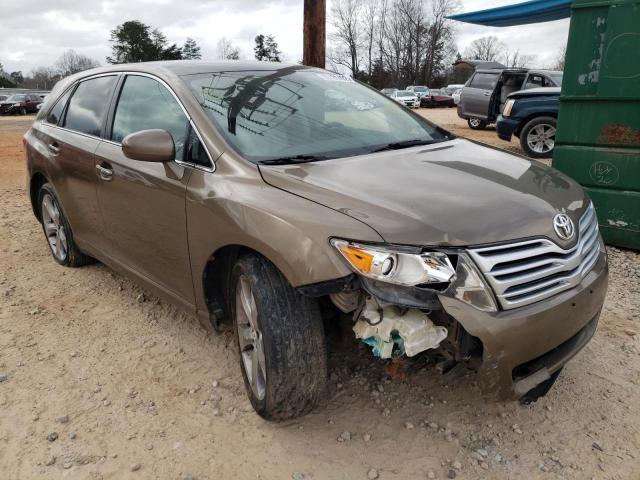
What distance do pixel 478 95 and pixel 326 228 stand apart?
1369 cm

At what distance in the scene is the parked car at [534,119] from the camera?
9.33 m

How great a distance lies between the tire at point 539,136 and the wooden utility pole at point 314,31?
14.2 feet

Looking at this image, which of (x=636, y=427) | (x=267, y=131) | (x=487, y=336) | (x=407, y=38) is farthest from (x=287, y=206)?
(x=407, y=38)

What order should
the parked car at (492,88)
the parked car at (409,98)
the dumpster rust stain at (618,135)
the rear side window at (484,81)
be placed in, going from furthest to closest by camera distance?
the parked car at (409,98)
the rear side window at (484,81)
the parked car at (492,88)
the dumpster rust stain at (618,135)

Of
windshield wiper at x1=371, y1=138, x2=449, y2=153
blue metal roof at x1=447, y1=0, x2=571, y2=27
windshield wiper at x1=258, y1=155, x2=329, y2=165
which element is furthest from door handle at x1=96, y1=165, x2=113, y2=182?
blue metal roof at x1=447, y1=0, x2=571, y2=27

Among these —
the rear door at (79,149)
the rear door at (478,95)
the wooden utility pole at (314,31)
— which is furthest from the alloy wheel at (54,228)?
the rear door at (478,95)

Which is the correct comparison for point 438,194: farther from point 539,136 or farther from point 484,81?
point 484,81

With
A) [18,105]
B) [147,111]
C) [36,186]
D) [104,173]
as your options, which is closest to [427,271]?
[147,111]

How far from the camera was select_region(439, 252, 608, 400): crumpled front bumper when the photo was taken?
193cm

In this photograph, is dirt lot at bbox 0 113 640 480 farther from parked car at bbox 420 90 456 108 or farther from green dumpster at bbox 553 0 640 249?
parked car at bbox 420 90 456 108

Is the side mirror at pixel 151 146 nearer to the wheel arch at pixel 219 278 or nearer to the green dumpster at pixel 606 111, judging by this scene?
the wheel arch at pixel 219 278

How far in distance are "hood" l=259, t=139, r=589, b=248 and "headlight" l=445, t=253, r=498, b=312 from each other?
0.10m

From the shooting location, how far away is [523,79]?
1302cm

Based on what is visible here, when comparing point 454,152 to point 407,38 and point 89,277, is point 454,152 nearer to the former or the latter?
point 89,277
